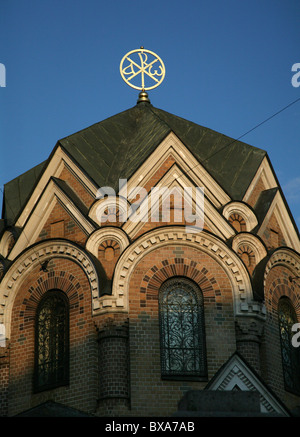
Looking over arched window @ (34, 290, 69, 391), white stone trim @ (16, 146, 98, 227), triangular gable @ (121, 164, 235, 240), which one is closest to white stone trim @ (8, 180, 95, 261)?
white stone trim @ (16, 146, 98, 227)

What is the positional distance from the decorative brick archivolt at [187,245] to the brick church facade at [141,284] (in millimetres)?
28

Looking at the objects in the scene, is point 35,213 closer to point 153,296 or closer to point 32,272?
point 32,272

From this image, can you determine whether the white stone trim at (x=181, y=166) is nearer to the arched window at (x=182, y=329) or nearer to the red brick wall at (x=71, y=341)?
the arched window at (x=182, y=329)

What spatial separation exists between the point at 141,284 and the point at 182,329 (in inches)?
57.2

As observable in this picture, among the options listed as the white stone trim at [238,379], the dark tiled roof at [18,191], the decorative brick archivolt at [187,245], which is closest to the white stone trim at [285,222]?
the decorative brick archivolt at [187,245]

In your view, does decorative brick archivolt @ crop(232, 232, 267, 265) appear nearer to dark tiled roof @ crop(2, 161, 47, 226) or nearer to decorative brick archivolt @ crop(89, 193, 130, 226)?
decorative brick archivolt @ crop(89, 193, 130, 226)

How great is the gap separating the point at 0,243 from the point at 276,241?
7176mm

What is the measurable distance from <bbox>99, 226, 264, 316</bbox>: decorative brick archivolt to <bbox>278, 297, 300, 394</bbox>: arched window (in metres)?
1.30

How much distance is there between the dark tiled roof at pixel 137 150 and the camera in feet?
89.0

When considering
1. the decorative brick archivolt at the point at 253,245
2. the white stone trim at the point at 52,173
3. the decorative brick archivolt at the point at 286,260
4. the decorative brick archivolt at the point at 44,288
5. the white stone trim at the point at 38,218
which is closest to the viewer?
the decorative brick archivolt at the point at 44,288

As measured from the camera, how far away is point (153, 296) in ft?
82.2

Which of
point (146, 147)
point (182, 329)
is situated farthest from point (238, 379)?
point (146, 147)

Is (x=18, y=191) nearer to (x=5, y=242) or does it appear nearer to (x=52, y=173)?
(x=52, y=173)

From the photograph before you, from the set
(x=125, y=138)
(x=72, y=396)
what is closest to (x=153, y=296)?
(x=72, y=396)
